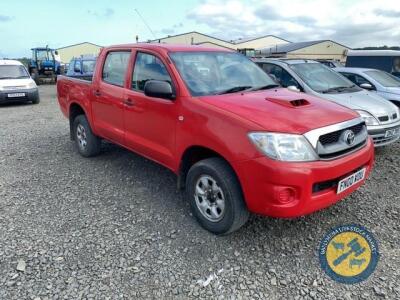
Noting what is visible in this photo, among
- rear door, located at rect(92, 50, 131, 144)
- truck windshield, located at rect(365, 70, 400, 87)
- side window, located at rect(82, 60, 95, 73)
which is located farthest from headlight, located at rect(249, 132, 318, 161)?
side window, located at rect(82, 60, 95, 73)

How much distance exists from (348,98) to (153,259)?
4.51 meters

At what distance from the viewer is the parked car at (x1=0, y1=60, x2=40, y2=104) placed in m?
11.8

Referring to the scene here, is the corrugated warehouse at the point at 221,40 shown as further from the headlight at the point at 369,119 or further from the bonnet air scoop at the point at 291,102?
the bonnet air scoop at the point at 291,102

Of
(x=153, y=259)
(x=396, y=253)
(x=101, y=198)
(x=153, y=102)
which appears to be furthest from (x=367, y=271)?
(x=101, y=198)

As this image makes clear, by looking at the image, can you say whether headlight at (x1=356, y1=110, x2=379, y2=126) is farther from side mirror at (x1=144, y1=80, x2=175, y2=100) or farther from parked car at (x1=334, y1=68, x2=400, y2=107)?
side mirror at (x1=144, y1=80, x2=175, y2=100)

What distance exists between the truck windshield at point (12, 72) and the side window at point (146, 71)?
10626mm

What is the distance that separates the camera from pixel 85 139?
5.37 meters

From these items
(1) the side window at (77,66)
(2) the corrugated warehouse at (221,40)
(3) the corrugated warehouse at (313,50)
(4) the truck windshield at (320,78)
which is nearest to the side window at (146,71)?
(4) the truck windshield at (320,78)

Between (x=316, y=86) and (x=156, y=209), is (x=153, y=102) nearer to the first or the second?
(x=156, y=209)

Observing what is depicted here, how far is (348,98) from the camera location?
5637mm

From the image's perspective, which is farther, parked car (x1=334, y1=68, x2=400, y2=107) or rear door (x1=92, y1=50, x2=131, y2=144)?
parked car (x1=334, y1=68, x2=400, y2=107)

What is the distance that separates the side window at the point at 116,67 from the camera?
421cm

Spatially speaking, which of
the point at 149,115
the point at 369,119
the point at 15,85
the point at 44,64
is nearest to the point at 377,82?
the point at 369,119

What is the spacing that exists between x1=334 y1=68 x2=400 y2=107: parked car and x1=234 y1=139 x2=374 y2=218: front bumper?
549cm
